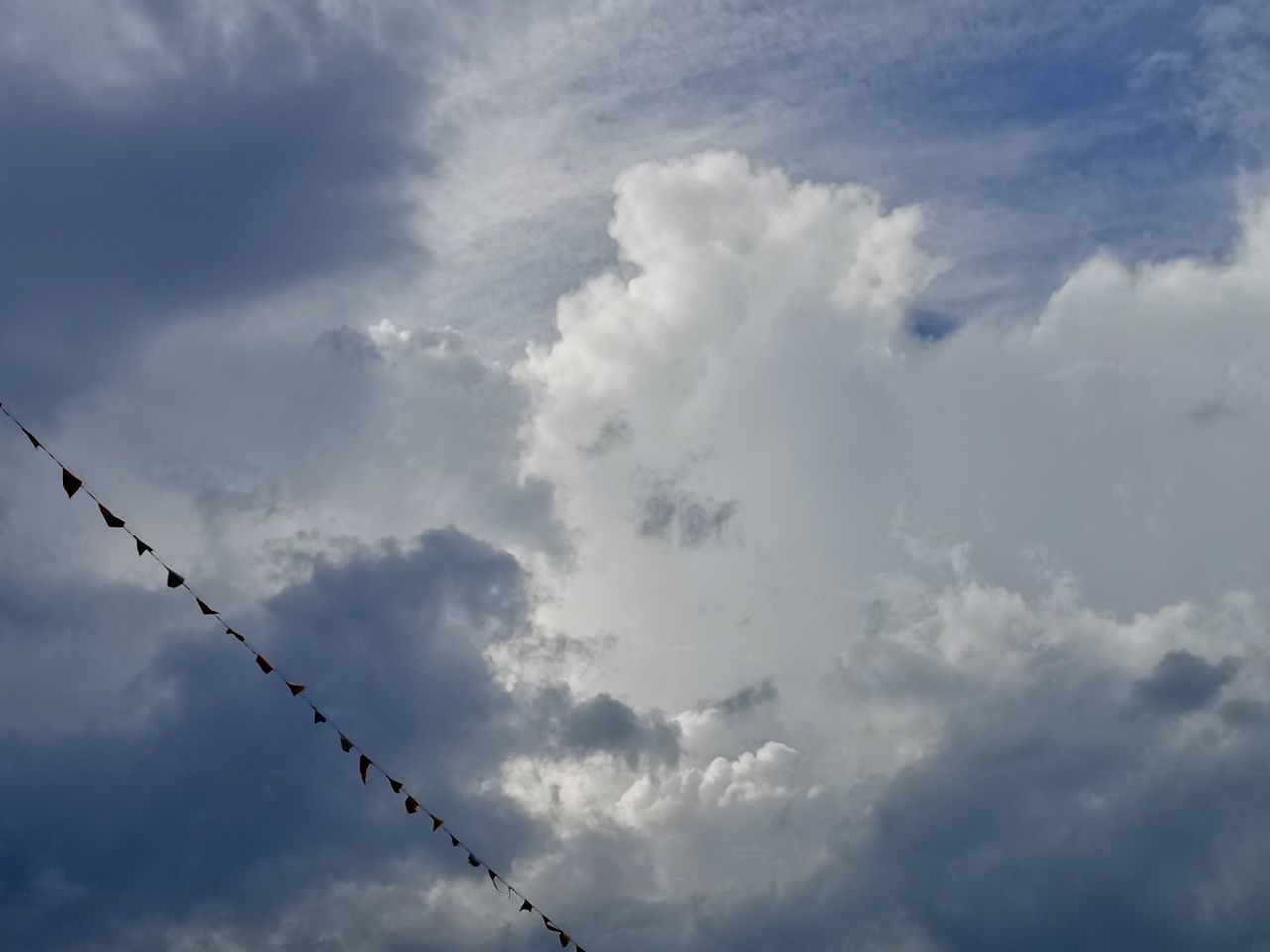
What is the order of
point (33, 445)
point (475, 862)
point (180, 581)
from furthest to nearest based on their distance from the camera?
point (475, 862) < point (180, 581) < point (33, 445)

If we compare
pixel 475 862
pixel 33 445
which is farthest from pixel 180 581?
pixel 475 862

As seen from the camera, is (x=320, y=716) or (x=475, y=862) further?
(x=475, y=862)

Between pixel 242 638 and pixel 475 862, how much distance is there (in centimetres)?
2056

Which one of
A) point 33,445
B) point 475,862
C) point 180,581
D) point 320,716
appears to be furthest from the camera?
point 475,862

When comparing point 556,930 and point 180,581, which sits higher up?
point 180,581

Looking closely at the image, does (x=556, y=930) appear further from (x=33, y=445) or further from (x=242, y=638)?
(x=33, y=445)

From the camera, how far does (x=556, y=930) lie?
258ft

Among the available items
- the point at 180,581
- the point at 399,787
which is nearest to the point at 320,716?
the point at 399,787

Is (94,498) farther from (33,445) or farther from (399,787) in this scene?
(399,787)

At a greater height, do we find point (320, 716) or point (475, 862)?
point (320, 716)

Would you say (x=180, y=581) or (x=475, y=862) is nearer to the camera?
(x=180, y=581)

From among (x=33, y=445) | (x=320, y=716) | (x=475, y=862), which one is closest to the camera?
(x=33, y=445)

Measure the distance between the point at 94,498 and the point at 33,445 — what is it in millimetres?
4364

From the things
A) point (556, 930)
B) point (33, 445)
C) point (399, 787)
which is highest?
point (33, 445)
